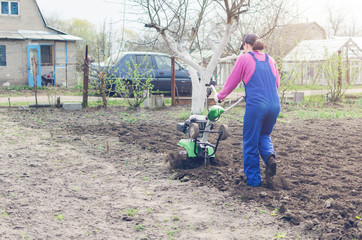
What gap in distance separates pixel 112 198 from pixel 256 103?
1.85 meters

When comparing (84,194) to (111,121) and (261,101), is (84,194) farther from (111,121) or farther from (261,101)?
(111,121)

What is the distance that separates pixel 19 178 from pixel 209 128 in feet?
7.87

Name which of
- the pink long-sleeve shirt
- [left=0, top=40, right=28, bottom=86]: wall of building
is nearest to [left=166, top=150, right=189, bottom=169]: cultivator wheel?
the pink long-sleeve shirt

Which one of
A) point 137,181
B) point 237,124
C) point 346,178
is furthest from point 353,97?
point 137,181

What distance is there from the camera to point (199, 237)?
11.7 ft

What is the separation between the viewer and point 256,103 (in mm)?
4613

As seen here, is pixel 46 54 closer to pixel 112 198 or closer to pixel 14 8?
pixel 14 8

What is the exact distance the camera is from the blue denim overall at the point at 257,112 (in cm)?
463

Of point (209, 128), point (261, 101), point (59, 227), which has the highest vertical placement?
point (261, 101)

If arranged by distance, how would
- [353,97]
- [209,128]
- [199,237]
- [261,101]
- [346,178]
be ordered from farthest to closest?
[353,97], [209,128], [346,178], [261,101], [199,237]

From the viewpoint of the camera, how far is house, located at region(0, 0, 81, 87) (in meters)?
22.3

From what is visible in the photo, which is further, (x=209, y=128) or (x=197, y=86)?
(x=197, y=86)

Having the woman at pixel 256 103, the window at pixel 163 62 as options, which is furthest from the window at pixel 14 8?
the woman at pixel 256 103

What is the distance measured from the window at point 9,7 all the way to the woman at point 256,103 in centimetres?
2116
